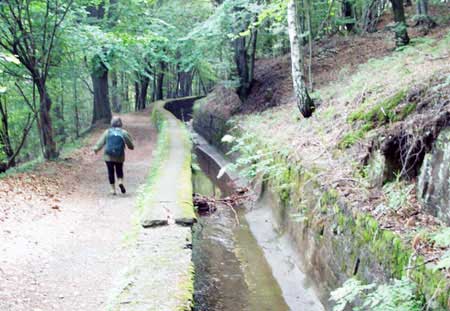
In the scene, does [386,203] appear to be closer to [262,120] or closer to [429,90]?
[429,90]

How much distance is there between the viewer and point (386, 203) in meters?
6.21

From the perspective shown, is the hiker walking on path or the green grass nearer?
the green grass

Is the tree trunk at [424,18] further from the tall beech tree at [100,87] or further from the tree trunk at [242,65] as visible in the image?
the tall beech tree at [100,87]

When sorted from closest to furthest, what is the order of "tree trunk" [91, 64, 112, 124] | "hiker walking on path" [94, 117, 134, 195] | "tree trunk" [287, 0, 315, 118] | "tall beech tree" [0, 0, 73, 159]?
"hiker walking on path" [94, 117, 134, 195], "tree trunk" [287, 0, 315, 118], "tall beech tree" [0, 0, 73, 159], "tree trunk" [91, 64, 112, 124]

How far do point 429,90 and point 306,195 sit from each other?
2.83 m

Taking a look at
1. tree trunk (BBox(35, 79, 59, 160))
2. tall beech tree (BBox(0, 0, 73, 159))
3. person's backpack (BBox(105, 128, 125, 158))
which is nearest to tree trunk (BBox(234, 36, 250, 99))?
tall beech tree (BBox(0, 0, 73, 159))

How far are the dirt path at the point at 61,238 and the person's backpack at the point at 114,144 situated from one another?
104cm

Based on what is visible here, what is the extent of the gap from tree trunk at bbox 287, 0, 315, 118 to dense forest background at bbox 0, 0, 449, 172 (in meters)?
0.03

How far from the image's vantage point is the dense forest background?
509 inches

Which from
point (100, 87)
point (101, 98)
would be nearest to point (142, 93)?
point (101, 98)

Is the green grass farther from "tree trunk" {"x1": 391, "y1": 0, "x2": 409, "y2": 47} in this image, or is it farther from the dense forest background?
"tree trunk" {"x1": 391, "y1": 0, "x2": 409, "y2": 47}

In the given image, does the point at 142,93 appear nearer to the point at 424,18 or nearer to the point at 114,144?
the point at 424,18

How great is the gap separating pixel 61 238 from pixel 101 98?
17787 millimetres

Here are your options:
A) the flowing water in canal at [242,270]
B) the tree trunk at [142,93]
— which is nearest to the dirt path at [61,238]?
the flowing water in canal at [242,270]
